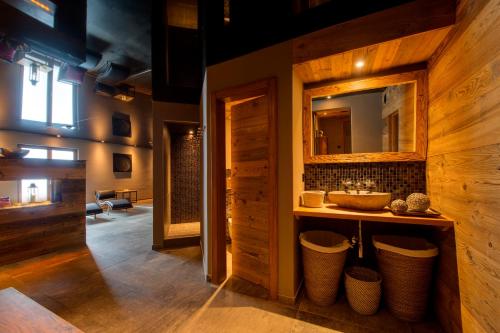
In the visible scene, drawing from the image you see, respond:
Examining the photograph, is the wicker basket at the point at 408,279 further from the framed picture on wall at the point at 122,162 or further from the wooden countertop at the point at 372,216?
the framed picture on wall at the point at 122,162

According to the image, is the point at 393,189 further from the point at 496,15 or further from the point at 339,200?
the point at 496,15

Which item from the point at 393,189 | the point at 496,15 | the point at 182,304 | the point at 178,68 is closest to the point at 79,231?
the point at 182,304

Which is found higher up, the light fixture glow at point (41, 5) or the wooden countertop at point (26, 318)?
the light fixture glow at point (41, 5)

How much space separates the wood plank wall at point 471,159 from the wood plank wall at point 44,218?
15.8 ft

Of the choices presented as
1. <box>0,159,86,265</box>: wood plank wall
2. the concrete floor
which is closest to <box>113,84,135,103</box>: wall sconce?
<box>0,159,86,265</box>: wood plank wall

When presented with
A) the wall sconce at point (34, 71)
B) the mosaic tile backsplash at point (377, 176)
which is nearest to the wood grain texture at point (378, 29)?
the mosaic tile backsplash at point (377, 176)

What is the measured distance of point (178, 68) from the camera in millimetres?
3658

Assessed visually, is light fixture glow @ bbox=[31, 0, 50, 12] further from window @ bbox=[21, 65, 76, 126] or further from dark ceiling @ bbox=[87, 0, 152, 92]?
window @ bbox=[21, 65, 76, 126]

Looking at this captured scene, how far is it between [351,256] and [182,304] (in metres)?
1.80

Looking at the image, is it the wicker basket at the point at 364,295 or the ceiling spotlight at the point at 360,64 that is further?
the ceiling spotlight at the point at 360,64

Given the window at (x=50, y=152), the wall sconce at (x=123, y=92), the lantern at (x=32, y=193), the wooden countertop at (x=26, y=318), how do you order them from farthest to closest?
the wall sconce at (x=123, y=92) → the window at (x=50, y=152) → the lantern at (x=32, y=193) → the wooden countertop at (x=26, y=318)

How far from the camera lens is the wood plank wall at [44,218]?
2.85m

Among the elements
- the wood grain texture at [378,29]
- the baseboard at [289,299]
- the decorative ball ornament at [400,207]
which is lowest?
the baseboard at [289,299]

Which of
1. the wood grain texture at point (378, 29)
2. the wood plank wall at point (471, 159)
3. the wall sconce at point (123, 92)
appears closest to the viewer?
the wood plank wall at point (471, 159)
